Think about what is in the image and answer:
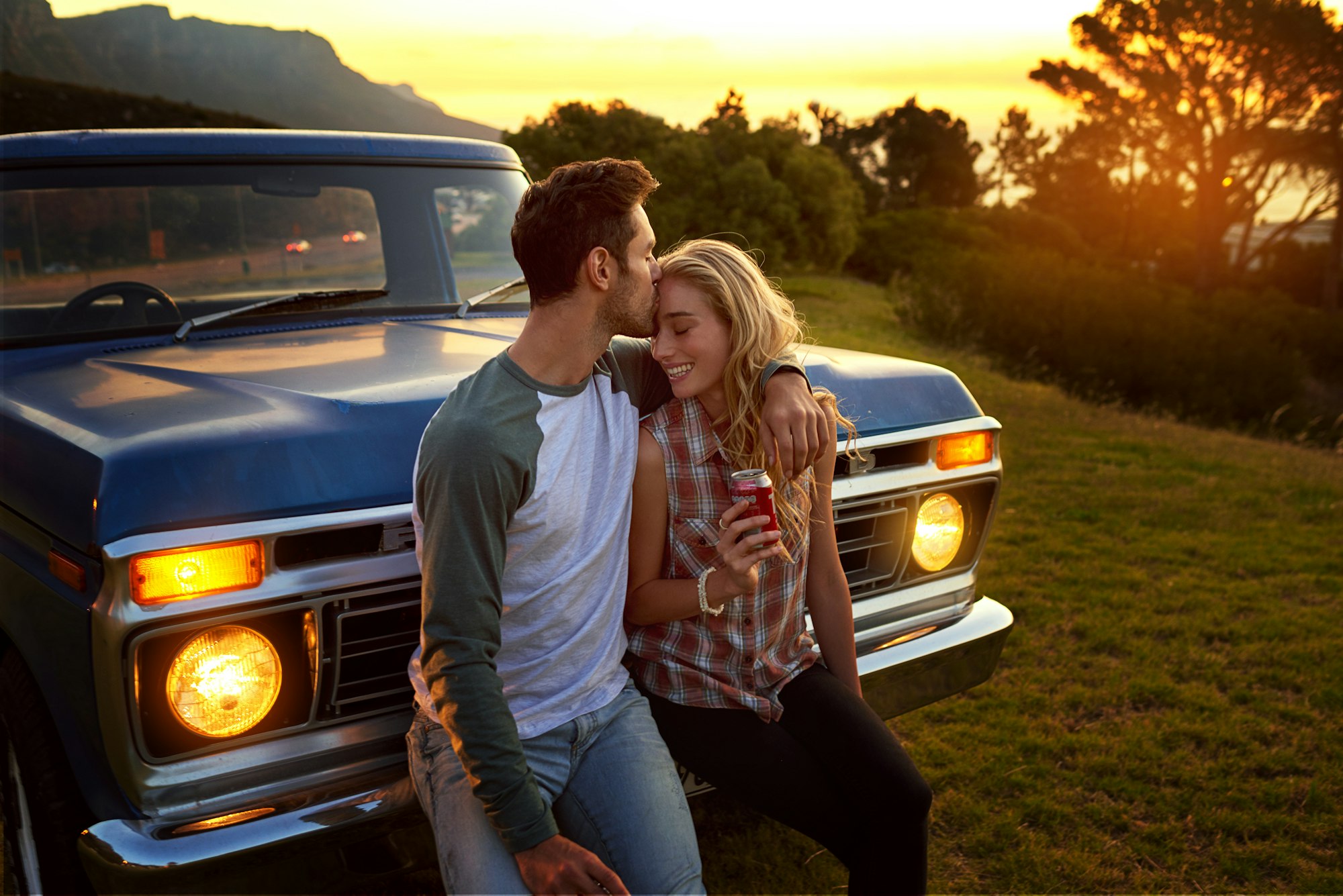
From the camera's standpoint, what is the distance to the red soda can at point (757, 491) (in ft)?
5.94

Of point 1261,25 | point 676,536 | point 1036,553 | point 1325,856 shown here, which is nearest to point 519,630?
point 676,536

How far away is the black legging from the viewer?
2111 millimetres

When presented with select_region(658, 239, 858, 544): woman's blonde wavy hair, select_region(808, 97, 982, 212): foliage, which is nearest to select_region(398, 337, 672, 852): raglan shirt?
select_region(658, 239, 858, 544): woman's blonde wavy hair

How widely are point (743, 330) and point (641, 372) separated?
285 millimetres

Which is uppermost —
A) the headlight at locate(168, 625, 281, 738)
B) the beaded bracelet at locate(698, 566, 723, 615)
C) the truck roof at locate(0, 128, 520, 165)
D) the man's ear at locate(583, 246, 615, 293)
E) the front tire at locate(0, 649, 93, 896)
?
the truck roof at locate(0, 128, 520, 165)

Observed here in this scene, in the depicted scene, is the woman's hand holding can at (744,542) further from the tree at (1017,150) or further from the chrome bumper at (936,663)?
the tree at (1017,150)

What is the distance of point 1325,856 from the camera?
3154 mm

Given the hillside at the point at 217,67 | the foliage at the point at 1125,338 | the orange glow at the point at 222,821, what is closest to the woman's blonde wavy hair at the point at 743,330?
the orange glow at the point at 222,821

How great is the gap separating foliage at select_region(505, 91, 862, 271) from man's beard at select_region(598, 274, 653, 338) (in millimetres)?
23759

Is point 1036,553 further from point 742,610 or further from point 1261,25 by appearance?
point 1261,25

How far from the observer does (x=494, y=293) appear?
342cm

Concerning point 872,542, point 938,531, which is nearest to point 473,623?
point 872,542

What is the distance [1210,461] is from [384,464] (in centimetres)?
867

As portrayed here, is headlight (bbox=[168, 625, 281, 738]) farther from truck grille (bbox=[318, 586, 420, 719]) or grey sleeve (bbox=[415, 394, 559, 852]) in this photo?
grey sleeve (bbox=[415, 394, 559, 852])
